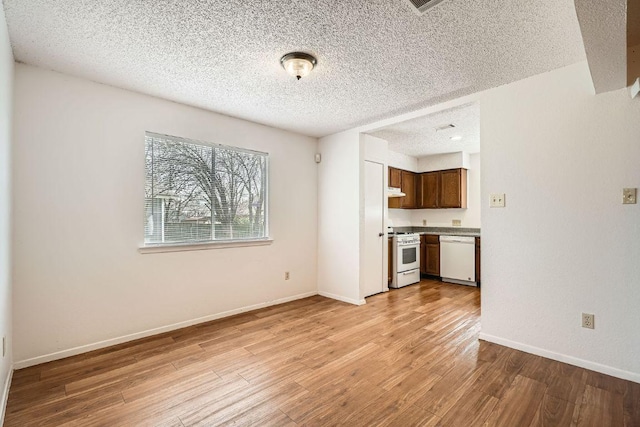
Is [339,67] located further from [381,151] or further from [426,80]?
[381,151]

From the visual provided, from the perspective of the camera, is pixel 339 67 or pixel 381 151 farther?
pixel 381 151

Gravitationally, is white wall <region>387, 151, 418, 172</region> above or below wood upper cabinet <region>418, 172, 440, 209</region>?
above

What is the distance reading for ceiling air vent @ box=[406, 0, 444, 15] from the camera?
5.54 ft

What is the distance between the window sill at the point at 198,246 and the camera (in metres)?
3.05

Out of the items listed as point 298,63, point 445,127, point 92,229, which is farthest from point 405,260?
point 92,229

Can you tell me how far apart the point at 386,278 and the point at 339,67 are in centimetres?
338

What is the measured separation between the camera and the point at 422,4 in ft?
5.61

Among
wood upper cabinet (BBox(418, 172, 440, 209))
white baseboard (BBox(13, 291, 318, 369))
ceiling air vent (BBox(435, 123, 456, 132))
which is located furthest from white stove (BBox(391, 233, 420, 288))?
white baseboard (BBox(13, 291, 318, 369))

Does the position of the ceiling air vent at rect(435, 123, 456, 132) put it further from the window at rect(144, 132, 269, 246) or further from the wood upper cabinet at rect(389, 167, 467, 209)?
the window at rect(144, 132, 269, 246)

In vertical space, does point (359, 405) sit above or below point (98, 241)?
below

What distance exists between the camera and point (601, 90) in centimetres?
226

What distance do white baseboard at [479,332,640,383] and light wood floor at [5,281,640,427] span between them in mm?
63

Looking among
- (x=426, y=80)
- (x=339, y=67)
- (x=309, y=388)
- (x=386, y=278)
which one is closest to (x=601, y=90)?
(x=426, y=80)

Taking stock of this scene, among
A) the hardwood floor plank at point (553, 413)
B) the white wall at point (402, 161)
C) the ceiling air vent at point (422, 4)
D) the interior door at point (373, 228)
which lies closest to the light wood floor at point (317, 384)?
the hardwood floor plank at point (553, 413)
